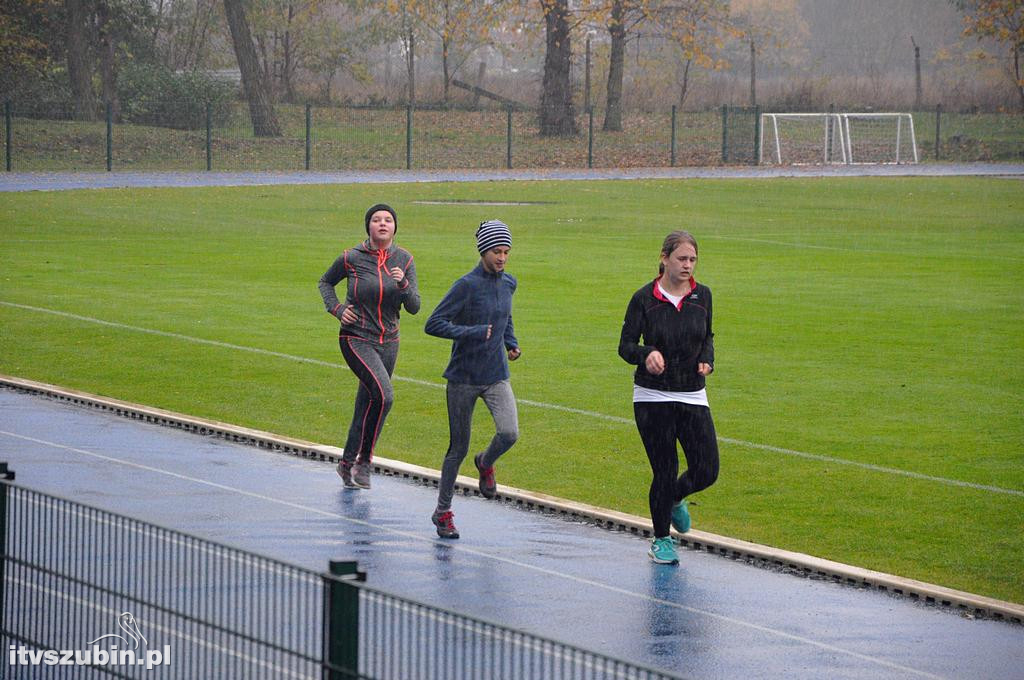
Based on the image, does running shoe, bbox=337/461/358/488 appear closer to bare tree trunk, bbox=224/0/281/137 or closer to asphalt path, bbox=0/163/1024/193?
asphalt path, bbox=0/163/1024/193

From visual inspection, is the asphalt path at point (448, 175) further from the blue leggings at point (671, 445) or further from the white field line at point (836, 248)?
the blue leggings at point (671, 445)

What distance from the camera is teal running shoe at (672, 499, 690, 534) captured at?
9367mm

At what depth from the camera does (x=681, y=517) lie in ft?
30.8

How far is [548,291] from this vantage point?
23078 millimetres

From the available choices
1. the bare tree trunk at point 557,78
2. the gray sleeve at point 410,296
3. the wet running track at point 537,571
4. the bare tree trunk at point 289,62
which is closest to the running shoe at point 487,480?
the wet running track at point 537,571

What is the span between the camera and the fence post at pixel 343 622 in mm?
4461

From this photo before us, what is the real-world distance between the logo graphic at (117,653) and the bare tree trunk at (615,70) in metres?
55.5

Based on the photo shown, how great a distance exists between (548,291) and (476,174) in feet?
97.3

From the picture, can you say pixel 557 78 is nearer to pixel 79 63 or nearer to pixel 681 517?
pixel 79 63

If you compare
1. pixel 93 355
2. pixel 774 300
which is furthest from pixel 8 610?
pixel 774 300

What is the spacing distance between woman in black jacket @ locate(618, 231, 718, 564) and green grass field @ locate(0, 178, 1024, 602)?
2.43 feet

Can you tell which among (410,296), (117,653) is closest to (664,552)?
(410,296)

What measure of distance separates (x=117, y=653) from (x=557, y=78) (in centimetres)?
5737

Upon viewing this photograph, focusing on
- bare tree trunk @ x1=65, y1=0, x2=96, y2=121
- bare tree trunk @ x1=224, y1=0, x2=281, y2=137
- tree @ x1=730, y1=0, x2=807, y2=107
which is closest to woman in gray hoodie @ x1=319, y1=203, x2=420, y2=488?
bare tree trunk @ x1=224, y1=0, x2=281, y2=137
